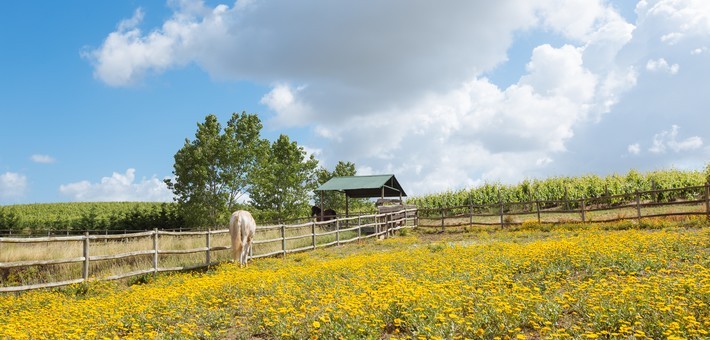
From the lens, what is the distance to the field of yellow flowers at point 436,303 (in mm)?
5918

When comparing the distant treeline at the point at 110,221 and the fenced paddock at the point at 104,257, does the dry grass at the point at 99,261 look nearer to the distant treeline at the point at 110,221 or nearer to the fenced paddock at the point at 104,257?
the fenced paddock at the point at 104,257

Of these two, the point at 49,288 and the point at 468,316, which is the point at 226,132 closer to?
the point at 49,288

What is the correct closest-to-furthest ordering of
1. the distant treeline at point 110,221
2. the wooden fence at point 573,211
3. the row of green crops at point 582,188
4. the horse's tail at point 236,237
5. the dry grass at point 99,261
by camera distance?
the dry grass at point 99,261
the horse's tail at point 236,237
the wooden fence at point 573,211
the row of green crops at point 582,188
the distant treeline at point 110,221

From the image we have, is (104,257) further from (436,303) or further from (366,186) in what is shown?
(366,186)

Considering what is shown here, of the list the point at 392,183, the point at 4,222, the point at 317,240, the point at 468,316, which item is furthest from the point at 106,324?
the point at 4,222

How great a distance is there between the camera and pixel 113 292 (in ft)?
39.9

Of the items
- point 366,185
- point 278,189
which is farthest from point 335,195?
point 366,185

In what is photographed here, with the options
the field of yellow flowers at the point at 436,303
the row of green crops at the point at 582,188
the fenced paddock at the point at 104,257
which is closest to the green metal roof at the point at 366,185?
the row of green crops at the point at 582,188

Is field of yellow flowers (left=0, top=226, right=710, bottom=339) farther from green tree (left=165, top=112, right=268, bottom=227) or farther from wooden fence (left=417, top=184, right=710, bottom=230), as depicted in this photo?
green tree (left=165, top=112, right=268, bottom=227)

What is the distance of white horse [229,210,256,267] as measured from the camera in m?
16.2

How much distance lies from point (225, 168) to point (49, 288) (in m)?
29.0

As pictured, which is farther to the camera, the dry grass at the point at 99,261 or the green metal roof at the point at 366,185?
the green metal roof at the point at 366,185

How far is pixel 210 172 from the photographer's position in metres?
40.6

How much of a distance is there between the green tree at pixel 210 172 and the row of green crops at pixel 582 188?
17786 millimetres
